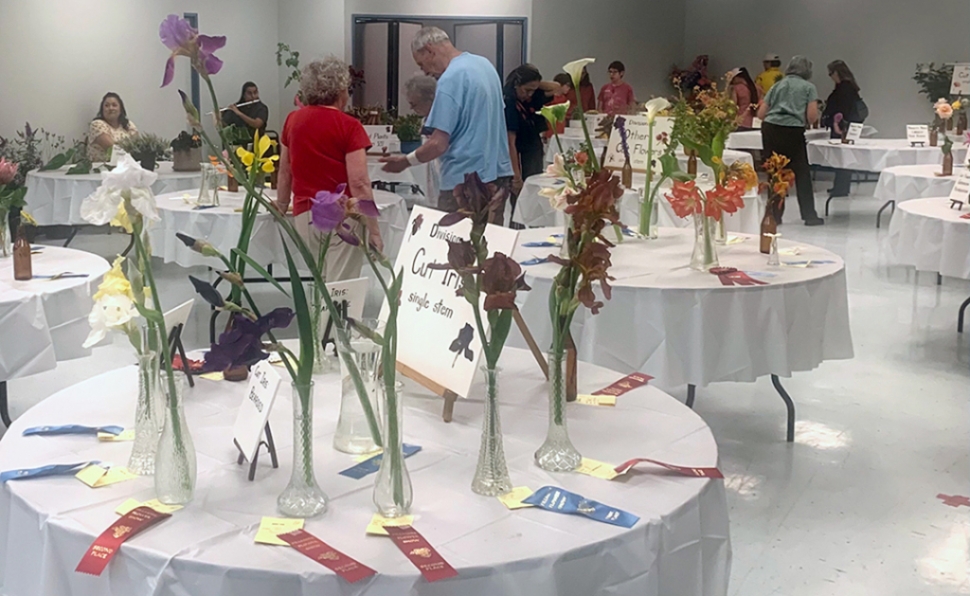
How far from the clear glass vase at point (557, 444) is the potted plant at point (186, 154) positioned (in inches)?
239

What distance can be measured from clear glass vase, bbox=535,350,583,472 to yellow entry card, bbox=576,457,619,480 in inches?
0.5

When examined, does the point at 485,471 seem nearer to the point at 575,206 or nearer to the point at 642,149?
the point at 575,206

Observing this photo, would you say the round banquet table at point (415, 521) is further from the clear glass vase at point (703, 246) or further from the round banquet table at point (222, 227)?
the round banquet table at point (222, 227)

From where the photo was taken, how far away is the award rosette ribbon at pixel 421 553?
1.35 m

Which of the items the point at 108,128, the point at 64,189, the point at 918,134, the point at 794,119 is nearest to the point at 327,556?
the point at 64,189

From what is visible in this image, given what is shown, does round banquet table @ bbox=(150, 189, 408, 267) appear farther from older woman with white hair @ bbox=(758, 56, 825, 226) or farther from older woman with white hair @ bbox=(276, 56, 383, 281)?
older woman with white hair @ bbox=(758, 56, 825, 226)

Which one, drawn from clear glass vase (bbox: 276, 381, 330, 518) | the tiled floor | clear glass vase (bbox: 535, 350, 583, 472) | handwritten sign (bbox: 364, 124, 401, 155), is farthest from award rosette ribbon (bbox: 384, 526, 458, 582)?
handwritten sign (bbox: 364, 124, 401, 155)

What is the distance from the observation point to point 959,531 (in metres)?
3.16

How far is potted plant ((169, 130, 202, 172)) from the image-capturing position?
727 cm

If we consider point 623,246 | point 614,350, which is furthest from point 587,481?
point 623,246

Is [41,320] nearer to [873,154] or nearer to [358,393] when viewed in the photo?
[358,393]

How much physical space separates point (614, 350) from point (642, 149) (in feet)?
5.57

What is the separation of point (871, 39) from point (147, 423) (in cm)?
1382

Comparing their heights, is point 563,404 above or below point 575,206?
below
